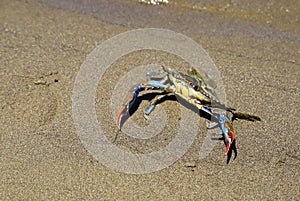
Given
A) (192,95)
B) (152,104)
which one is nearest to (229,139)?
(192,95)

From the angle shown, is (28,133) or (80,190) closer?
(80,190)

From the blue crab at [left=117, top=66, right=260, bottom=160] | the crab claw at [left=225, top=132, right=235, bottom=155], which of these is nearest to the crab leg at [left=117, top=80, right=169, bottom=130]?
the blue crab at [left=117, top=66, right=260, bottom=160]

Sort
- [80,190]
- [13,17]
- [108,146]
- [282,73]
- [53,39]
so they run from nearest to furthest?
[80,190]
[108,146]
[282,73]
[53,39]
[13,17]

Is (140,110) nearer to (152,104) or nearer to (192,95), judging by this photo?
(152,104)

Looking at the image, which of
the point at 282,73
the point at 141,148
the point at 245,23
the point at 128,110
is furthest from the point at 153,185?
the point at 245,23

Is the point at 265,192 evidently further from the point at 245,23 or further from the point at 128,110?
the point at 245,23

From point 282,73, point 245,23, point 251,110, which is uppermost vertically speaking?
point 245,23
